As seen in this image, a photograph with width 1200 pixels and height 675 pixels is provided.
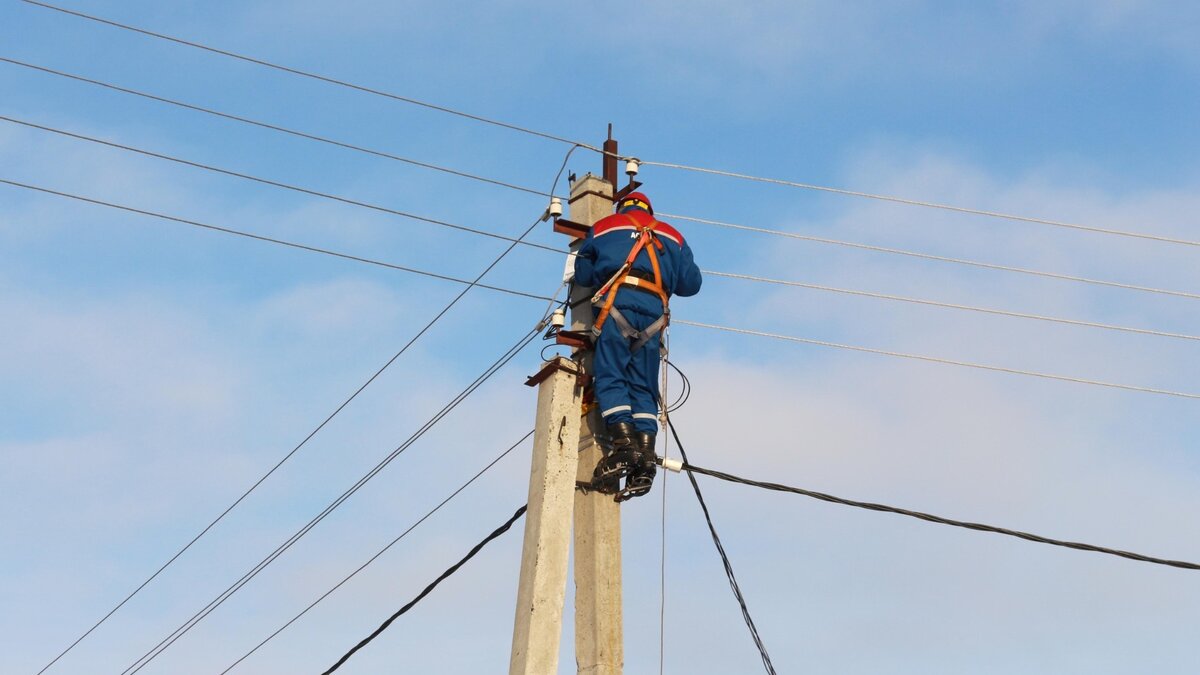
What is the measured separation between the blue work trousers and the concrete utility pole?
0.18 meters

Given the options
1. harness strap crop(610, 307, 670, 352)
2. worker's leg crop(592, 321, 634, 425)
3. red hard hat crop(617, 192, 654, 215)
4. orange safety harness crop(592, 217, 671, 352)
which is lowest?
worker's leg crop(592, 321, 634, 425)

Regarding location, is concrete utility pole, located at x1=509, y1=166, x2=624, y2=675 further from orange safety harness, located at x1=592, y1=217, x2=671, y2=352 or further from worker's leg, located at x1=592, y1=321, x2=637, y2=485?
orange safety harness, located at x1=592, y1=217, x2=671, y2=352

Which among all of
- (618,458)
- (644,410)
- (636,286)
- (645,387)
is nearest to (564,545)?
(618,458)

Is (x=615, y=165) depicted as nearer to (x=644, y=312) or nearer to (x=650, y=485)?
(x=644, y=312)

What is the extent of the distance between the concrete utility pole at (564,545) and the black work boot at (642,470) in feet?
0.57

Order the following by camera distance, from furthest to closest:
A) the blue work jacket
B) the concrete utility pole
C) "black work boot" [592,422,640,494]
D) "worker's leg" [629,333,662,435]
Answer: the blue work jacket
"worker's leg" [629,333,662,435]
"black work boot" [592,422,640,494]
the concrete utility pole

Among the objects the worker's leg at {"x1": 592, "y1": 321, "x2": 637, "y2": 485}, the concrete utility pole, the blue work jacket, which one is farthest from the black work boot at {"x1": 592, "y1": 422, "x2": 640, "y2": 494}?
the blue work jacket

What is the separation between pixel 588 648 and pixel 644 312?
6.74 ft

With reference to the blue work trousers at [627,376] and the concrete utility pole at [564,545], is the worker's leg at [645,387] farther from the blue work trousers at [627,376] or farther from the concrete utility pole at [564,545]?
the concrete utility pole at [564,545]

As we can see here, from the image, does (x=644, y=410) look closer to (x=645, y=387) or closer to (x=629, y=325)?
(x=645, y=387)

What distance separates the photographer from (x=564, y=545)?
30.9ft

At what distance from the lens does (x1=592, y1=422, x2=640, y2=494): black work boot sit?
9789 millimetres

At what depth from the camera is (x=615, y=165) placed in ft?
36.1

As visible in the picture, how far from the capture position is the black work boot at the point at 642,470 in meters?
9.81
